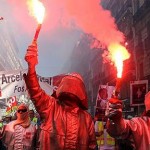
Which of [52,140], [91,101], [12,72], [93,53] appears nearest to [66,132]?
[52,140]

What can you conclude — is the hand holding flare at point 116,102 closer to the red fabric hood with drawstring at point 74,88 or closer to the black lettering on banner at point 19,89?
the red fabric hood with drawstring at point 74,88

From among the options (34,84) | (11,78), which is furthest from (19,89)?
(34,84)

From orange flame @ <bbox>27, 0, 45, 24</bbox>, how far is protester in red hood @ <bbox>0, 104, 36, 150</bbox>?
2.88 meters

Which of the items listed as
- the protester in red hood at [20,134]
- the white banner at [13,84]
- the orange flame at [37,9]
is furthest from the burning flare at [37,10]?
the white banner at [13,84]

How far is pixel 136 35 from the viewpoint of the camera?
88.1ft

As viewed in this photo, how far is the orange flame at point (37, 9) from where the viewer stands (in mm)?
4043

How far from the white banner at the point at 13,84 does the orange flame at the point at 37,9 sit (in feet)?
19.5

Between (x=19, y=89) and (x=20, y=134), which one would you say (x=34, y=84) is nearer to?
(x=20, y=134)

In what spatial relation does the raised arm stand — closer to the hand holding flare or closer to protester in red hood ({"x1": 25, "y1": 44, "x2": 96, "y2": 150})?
protester in red hood ({"x1": 25, "y1": 44, "x2": 96, "y2": 150})

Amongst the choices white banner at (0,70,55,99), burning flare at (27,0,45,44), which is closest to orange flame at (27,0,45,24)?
burning flare at (27,0,45,44)

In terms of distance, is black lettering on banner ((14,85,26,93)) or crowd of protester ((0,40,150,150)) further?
black lettering on banner ((14,85,26,93))

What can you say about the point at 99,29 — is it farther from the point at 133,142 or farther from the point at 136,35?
the point at 136,35

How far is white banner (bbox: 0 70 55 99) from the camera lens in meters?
10.3

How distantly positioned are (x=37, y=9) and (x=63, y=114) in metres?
1.23
